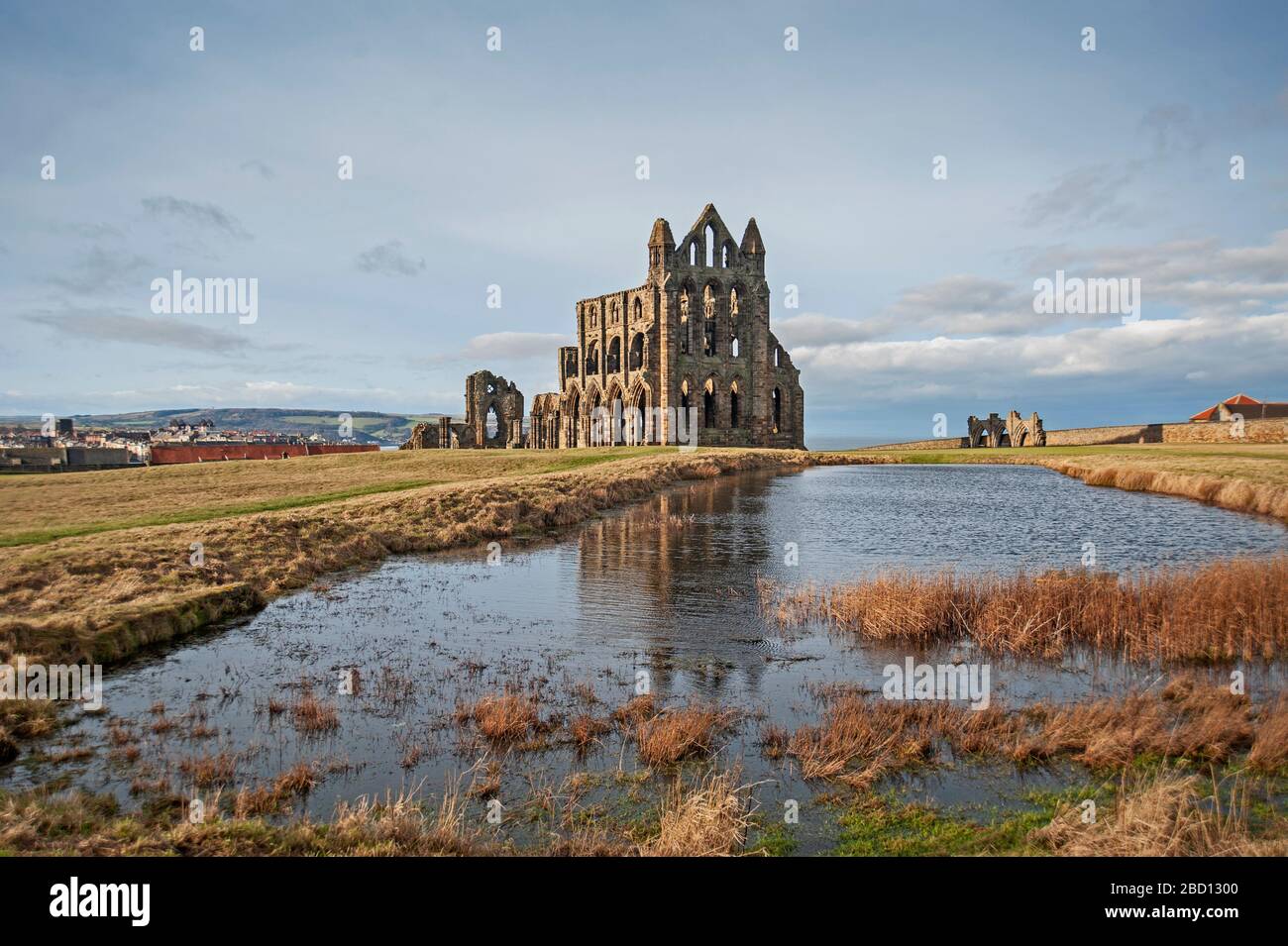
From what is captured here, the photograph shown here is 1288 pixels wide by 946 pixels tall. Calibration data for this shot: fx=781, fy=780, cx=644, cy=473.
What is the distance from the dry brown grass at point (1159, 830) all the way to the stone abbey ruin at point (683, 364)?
226 ft

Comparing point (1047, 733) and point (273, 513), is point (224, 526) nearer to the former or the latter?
point (273, 513)

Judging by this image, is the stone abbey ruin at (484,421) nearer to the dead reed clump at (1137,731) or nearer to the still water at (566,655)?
the still water at (566,655)

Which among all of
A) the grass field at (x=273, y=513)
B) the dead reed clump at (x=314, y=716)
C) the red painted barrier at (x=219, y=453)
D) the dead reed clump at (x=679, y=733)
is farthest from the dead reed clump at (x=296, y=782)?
the red painted barrier at (x=219, y=453)

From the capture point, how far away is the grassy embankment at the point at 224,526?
14.6 meters

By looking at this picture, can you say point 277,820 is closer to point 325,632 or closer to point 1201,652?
point 325,632

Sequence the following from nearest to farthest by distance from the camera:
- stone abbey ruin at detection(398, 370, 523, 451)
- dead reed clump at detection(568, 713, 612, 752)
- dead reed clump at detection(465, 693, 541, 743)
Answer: dead reed clump at detection(568, 713, 612, 752) < dead reed clump at detection(465, 693, 541, 743) < stone abbey ruin at detection(398, 370, 523, 451)

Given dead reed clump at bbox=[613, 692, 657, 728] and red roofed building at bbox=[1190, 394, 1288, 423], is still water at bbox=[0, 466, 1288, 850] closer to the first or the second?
dead reed clump at bbox=[613, 692, 657, 728]

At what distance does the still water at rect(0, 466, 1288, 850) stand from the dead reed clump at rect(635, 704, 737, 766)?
0.24m

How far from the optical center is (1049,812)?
24.3 feet

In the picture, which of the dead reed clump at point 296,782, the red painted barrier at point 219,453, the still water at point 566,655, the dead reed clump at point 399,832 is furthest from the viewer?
the red painted barrier at point 219,453

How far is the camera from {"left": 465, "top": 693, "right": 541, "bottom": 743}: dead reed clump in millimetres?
9562

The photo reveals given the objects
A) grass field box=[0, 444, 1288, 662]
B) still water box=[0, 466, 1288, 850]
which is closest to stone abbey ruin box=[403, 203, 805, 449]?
grass field box=[0, 444, 1288, 662]
